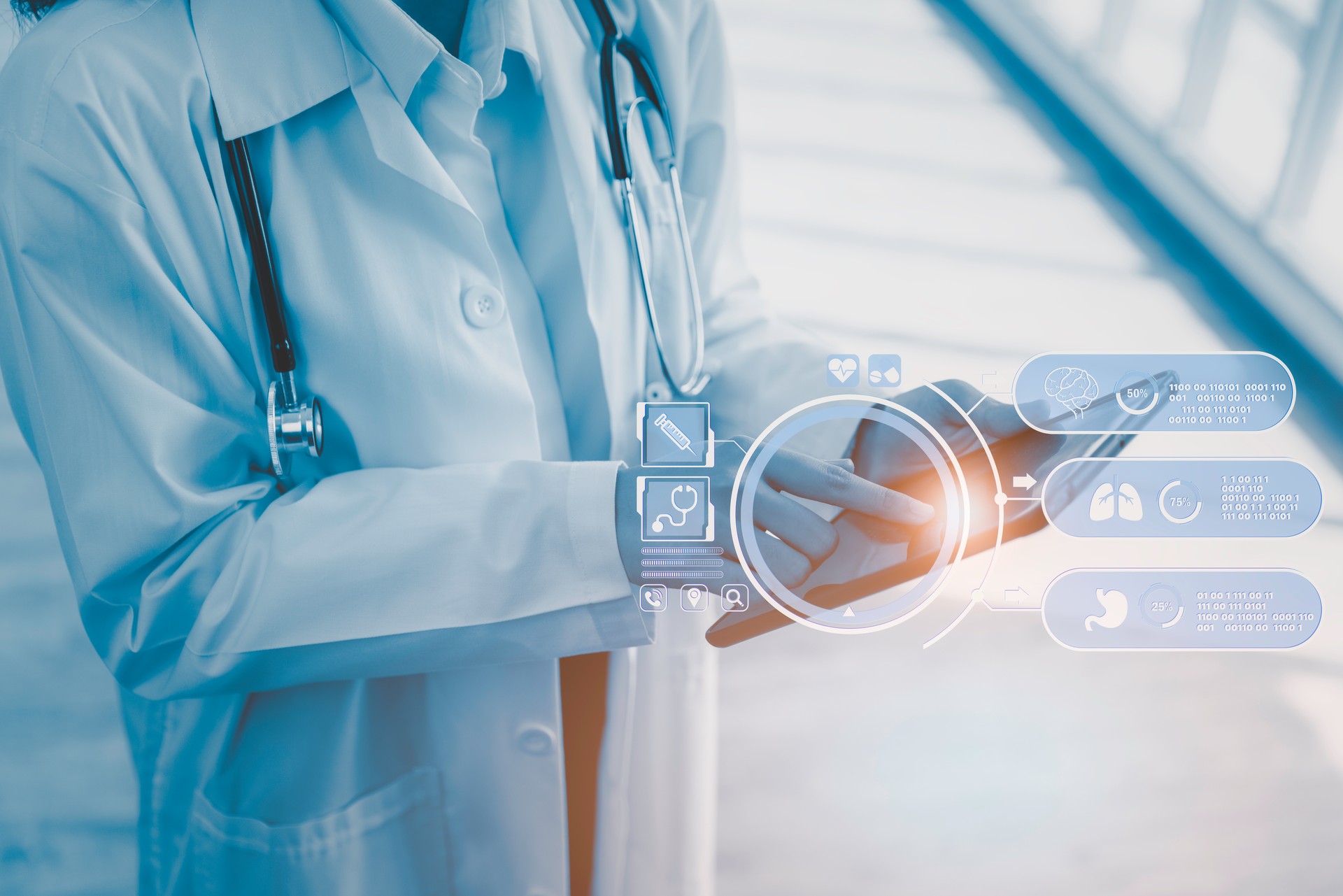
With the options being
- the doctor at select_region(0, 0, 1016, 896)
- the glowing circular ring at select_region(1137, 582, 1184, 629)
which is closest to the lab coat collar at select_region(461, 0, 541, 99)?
the doctor at select_region(0, 0, 1016, 896)

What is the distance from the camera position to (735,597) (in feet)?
1.84

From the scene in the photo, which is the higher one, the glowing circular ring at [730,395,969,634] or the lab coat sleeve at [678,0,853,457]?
the lab coat sleeve at [678,0,853,457]

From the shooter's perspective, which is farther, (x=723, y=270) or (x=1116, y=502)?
(x=723, y=270)

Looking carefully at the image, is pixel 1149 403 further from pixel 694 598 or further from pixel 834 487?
pixel 694 598

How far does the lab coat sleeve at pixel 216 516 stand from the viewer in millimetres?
432

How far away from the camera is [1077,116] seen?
0.72 metres

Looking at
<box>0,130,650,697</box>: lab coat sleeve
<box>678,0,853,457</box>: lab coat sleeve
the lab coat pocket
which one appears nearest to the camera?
<box>0,130,650,697</box>: lab coat sleeve

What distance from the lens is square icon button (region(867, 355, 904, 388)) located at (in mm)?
595

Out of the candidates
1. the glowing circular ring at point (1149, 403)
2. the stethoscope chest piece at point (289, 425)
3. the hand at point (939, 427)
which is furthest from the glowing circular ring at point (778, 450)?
the stethoscope chest piece at point (289, 425)

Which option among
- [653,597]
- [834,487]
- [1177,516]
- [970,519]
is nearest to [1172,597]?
[1177,516]

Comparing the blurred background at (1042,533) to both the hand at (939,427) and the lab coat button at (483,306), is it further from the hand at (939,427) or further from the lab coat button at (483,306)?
the lab coat button at (483,306)

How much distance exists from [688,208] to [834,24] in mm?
203

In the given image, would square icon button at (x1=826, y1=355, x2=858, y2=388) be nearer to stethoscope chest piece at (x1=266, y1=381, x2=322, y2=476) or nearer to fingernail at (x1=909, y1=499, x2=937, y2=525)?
fingernail at (x1=909, y1=499, x2=937, y2=525)

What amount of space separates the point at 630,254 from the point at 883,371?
0.21m
